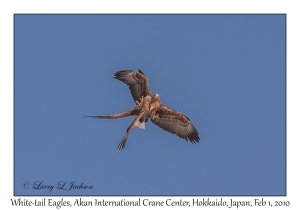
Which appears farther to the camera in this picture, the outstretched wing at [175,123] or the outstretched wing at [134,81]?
the outstretched wing at [175,123]

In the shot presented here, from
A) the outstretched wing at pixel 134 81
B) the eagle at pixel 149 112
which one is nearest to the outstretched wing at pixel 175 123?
the eagle at pixel 149 112

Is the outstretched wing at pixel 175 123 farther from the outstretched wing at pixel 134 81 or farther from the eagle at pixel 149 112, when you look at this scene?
the outstretched wing at pixel 134 81

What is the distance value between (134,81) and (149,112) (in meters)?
1.14

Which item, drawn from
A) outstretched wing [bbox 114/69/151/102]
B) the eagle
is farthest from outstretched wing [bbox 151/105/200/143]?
outstretched wing [bbox 114/69/151/102]

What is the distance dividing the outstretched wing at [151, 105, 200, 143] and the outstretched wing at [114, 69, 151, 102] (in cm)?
76

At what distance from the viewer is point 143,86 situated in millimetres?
19219

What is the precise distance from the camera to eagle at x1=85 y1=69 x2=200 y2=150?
1900 centimetres

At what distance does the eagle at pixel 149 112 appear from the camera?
19000 millimetres

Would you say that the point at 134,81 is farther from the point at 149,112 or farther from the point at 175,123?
the point at 175,123

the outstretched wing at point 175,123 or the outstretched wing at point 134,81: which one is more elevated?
the outstretched wing at point 134,81

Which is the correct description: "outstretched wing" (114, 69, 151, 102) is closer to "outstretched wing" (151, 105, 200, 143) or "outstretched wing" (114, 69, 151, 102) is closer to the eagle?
the eagle
